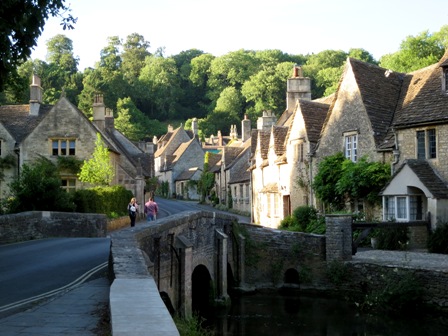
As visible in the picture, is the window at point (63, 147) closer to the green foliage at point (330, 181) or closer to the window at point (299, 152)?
the window at point (299, 152)

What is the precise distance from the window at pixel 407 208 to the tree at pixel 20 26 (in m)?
18.1

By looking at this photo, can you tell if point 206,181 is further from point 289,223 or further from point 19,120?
point 289,223

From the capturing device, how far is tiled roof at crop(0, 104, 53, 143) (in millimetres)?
42372

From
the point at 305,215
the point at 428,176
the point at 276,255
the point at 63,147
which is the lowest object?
the point at 276,255

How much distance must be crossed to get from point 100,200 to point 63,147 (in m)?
6.66

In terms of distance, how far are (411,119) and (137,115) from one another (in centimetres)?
9065

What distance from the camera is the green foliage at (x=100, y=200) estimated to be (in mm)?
35812

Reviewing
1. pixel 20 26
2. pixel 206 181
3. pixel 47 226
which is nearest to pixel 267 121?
pixel 206 181

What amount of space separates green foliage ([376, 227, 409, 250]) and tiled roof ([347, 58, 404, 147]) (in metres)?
5.11

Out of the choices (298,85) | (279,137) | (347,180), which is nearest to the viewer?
(347,180)

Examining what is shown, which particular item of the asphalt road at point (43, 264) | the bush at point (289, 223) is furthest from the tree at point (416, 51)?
the asphalt road at point (43, 264)

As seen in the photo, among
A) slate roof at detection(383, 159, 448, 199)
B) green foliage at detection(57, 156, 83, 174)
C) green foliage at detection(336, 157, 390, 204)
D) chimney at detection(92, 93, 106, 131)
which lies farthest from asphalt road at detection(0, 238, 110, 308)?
chimney at detection(92, 93, 106, 131)

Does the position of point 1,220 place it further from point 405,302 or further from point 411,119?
point 411,119

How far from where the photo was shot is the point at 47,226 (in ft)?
90.0
